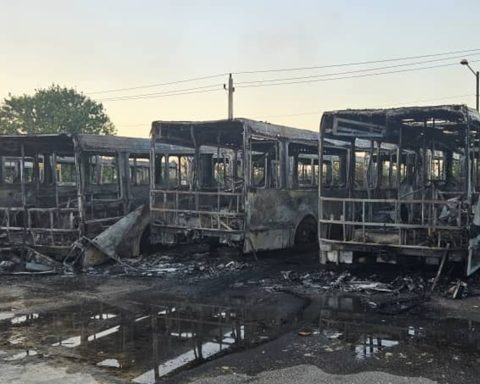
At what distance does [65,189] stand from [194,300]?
22.6ft

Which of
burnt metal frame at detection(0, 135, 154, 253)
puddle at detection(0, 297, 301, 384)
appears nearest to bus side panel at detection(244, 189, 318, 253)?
puddle at detection(0, 297, 301, 384)

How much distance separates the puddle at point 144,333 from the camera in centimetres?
516

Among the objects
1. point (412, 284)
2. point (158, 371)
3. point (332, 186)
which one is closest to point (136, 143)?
point (332, 186)

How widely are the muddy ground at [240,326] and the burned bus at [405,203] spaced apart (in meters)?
0.55

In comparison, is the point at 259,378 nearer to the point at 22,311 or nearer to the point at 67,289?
the point at 22,311

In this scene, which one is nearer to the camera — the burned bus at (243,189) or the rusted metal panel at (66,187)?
the burned bus at (243,189)

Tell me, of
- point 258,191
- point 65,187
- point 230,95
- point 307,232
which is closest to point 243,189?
point 258,191

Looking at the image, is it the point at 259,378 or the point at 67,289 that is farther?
the point at 67,289

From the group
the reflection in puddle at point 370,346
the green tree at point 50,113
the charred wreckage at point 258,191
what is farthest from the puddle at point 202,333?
the green tree at point 50,113

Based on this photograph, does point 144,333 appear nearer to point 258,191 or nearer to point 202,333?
point 202,333

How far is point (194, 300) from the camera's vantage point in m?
7.74

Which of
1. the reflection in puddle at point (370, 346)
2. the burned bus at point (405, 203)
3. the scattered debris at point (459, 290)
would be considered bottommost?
the reflection in puddle at point (370, 346)

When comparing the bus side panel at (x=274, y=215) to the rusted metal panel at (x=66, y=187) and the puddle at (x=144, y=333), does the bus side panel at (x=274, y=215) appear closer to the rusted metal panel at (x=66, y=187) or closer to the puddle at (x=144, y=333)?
the puddle at (x=144, y=333)

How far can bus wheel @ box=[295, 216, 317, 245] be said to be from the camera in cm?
1183
